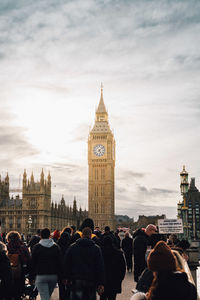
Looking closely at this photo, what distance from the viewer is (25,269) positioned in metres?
9.70

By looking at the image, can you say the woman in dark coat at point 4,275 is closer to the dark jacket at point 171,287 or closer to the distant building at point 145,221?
the dark jacket at point 171,287

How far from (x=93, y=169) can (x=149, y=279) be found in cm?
10610

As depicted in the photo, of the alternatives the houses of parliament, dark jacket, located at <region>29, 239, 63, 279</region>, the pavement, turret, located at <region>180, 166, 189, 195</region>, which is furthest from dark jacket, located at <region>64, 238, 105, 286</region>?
the houses of parliament

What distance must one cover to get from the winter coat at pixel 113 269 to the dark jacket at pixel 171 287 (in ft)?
16.8

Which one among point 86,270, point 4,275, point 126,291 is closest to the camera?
point 4,275

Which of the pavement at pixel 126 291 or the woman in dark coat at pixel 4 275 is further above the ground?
the woman in dark coat at pixel 4 275

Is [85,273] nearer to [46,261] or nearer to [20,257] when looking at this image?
[46,261]

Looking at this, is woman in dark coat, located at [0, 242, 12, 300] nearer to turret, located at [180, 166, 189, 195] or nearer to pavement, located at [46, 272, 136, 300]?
pavement, located at [46, 272, 136, 300]

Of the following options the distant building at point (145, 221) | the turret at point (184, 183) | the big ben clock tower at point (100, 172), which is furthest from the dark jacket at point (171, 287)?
the distant building at point (145, 221)

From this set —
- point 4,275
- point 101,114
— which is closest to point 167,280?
point 4,275

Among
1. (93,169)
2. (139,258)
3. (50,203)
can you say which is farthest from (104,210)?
(139,258)

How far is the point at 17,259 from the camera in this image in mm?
9445

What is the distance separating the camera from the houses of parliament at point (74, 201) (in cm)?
7581

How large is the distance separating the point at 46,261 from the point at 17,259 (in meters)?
0.70
